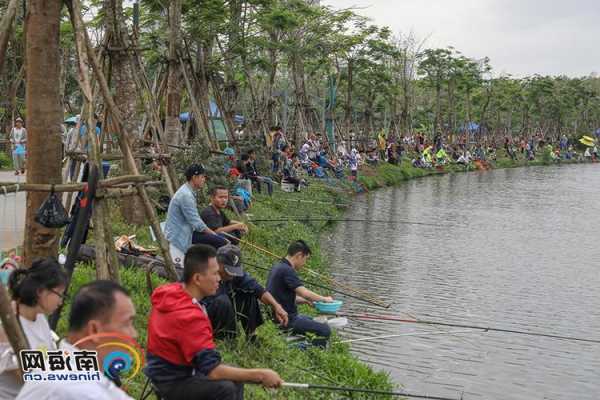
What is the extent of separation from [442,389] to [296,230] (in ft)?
23.4

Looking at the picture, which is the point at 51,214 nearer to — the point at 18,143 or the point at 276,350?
the point at 276,350

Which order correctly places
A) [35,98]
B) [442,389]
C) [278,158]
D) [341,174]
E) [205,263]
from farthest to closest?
1. [341,174]
2. [278,158]
3. [442,389]
4. [35,98]
5. [205,263]

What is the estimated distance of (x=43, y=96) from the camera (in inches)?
233

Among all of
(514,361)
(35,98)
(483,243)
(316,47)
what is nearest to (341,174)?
(316,47)

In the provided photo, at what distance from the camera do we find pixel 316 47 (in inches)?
1107

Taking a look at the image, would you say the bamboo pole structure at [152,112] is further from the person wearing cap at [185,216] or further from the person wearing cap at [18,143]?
the person wearing cap at [18,143]

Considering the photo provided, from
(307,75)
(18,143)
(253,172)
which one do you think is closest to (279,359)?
(253,172)

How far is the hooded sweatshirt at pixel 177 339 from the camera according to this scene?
4285mm

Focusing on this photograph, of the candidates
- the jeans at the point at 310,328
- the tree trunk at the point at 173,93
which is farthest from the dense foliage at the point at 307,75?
the jeans at the point at 310,328

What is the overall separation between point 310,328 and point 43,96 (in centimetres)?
361

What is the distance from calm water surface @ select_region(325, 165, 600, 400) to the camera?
29.2ft

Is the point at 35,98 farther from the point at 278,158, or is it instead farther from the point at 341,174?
the point at 341,174

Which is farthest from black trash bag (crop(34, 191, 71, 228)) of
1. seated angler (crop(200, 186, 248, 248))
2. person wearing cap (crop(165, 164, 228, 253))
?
seated angler (crop(200, 186, 248, 248))

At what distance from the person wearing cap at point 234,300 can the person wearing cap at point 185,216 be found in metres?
1.44
